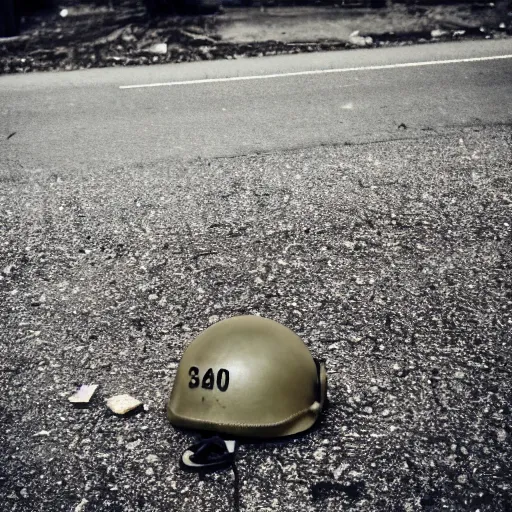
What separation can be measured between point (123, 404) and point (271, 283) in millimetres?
1318

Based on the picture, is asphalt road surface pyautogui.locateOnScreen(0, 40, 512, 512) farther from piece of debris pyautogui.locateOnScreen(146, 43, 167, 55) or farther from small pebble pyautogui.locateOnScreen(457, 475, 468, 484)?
piece of debris pyautogui.locateOnScreen(146, 43, 167, 55)

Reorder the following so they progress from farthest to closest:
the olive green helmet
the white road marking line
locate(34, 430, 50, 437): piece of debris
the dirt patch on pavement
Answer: the dirt patch on pavement → the white road marking line → locate(34, 430, 50, 437): piece of debris → the olive green helmet

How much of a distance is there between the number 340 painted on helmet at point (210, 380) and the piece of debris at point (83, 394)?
2.25 ft

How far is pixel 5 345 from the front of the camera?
11.5ft

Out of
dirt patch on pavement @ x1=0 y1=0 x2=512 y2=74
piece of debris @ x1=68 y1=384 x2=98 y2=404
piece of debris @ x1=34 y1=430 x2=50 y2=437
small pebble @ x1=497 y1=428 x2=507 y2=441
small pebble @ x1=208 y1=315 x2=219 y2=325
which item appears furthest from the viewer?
dirt patch on pavement @ x1=0 y1=0 x2=512 y2=74

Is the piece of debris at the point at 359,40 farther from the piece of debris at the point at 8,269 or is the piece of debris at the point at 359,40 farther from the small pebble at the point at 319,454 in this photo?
the small pebble at the point at 319,454

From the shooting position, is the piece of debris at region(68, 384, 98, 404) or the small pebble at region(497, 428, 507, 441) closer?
the small pebble at region(497, 428, 507, 441)

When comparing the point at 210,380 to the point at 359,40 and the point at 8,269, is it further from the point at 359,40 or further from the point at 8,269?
the point at 359,40

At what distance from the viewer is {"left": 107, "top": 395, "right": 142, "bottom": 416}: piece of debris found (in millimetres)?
3033

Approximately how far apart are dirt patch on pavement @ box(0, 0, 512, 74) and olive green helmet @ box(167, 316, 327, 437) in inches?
306

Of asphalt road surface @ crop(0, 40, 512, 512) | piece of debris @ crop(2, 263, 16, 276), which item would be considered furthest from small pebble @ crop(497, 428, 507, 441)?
piece of debris @ crop(2, 263, 16, 276)

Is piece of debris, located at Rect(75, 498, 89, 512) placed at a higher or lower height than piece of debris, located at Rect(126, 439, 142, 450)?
lower

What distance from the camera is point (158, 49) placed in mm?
10039

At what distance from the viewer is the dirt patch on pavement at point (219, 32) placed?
9875 mm
